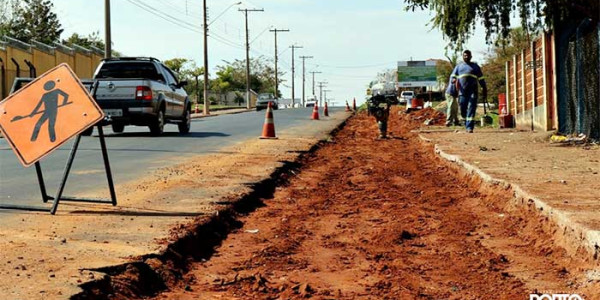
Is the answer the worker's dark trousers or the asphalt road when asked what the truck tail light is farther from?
the worker's dark trousers

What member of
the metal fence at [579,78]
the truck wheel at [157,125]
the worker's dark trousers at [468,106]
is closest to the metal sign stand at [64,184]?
the metal fence at [579,78]

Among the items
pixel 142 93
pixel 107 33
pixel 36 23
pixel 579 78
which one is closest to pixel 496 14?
pixel 579 78

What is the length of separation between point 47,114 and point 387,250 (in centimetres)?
340

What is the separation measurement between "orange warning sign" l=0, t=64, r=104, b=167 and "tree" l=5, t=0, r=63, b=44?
71.6 m

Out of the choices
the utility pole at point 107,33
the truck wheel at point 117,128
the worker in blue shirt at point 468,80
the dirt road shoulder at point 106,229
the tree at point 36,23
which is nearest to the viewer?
the dirt road shoulder at point 106,229

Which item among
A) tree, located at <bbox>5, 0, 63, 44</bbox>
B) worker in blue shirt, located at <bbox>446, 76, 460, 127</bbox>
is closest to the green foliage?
tree, located at <bbox>5, 0, 63, 44</bbox>

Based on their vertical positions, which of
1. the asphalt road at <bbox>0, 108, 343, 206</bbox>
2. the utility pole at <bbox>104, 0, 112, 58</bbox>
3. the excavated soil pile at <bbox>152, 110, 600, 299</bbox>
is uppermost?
the utility pole at <bbox>104, 0, 112, 58</bbox>

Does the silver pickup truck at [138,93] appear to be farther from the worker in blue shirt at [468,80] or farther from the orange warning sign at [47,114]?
the orange warning sign at [47,114]

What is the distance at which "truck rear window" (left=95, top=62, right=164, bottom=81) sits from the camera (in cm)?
2194

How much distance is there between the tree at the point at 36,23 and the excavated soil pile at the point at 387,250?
71557 millimetres

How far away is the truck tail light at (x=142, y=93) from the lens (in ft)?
67.8

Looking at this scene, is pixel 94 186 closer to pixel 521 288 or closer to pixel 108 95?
pixel 521 288

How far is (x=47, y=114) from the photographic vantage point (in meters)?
8.08

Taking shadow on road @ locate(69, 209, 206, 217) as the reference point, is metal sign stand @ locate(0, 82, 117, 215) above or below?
above
